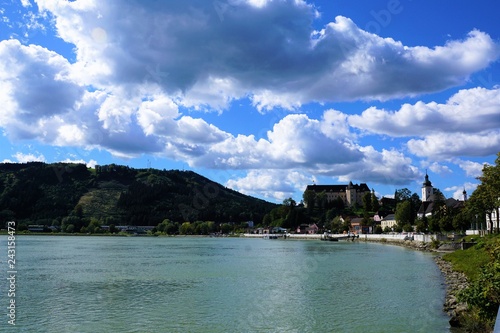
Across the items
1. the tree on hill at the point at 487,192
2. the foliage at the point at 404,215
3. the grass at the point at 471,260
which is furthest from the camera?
the foliage at the point at 404,215

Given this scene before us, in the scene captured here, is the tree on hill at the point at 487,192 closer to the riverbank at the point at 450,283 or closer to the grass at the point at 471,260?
the riverbank at the point at 450,283

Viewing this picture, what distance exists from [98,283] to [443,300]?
26.4 meters

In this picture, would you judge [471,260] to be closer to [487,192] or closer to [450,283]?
[450,283]

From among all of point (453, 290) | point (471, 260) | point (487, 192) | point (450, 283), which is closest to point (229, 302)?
point (453, 290)

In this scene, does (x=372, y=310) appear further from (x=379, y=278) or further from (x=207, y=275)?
(x=207, y=275)

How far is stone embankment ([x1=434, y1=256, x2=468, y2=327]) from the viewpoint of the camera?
22.8m

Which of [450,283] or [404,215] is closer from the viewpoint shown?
[450,283]

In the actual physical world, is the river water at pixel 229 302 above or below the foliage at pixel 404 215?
below

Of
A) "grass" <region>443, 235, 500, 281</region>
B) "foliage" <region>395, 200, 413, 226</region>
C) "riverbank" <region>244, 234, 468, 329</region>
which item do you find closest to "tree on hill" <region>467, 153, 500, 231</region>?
"riverbank" <region>244, 234, 468, 329</region>

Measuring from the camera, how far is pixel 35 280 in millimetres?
41844

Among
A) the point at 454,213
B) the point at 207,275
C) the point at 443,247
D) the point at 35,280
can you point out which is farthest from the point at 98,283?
the point at 454,213

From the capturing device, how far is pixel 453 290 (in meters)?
31.8

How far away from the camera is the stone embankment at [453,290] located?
22794 mm

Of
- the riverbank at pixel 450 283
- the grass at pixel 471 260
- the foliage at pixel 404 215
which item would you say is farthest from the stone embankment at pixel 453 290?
the foliage at pixel 404 215
